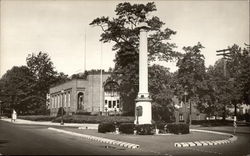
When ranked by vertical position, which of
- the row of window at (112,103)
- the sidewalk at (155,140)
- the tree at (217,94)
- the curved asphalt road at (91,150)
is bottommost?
the sidewalk at (155,140)

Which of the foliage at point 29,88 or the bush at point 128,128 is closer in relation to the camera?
the bush at point 128,128

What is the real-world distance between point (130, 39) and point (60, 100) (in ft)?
102

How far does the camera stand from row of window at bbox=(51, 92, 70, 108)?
69688mm

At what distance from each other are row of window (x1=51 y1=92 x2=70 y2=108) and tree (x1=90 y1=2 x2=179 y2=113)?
68.2 ft

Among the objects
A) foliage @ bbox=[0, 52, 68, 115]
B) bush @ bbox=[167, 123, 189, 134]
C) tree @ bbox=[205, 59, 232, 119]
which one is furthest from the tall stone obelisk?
foliage @ bbox=[0, 52, 68, 115]

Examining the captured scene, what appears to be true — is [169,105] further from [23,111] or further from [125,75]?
[23,111]

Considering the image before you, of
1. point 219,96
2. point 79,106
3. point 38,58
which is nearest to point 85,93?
point 79,106

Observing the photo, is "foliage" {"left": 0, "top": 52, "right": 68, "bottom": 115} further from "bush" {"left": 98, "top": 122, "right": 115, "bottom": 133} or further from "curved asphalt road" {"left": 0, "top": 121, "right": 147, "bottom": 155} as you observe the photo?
"curved asphalt road" {"left": 0, "top": 121, "right": 147, "bottom": 155}

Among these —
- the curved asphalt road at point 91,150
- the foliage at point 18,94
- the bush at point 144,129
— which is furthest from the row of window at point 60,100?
the curved asphalt road at point 91,150

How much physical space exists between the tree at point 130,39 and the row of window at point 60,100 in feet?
68.2

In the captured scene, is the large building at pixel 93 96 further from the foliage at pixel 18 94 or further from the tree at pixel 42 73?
the tree at pixel 42 73

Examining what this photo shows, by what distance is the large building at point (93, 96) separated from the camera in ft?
217

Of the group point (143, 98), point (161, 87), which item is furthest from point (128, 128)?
point (161, 87)

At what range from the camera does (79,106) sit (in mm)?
67500
